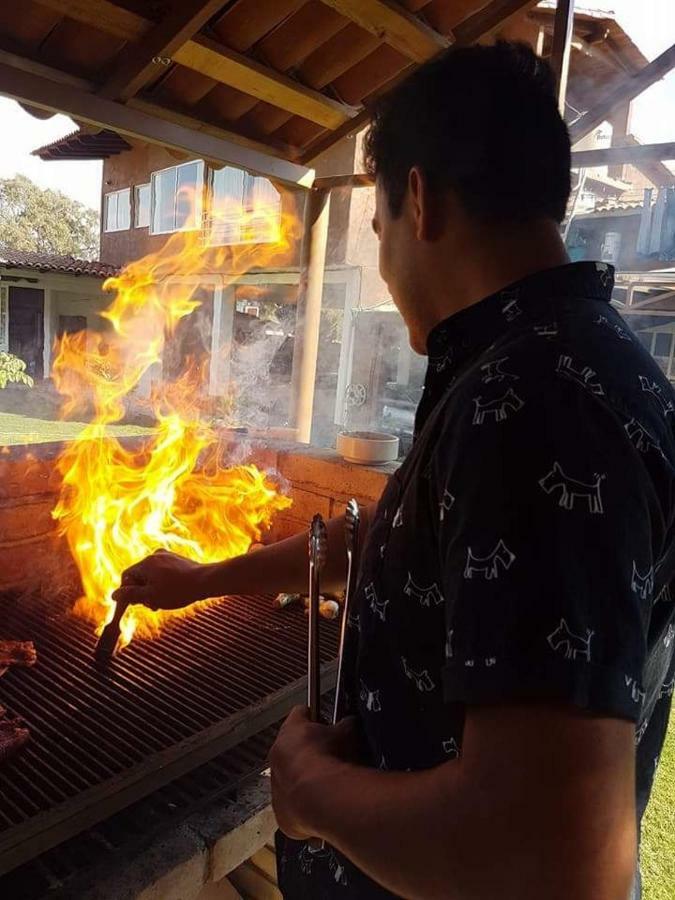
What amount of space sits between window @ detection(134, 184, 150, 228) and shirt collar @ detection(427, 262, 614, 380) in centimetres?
1582

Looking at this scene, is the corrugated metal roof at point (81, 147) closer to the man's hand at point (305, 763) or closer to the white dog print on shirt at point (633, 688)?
the man's hand at point (305, 763)

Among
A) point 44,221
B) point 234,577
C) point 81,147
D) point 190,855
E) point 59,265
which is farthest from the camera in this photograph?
point 44,221

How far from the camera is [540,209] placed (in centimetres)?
96

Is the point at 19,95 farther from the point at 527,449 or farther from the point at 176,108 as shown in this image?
the point at 527,449

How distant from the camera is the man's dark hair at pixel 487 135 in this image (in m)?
0.95

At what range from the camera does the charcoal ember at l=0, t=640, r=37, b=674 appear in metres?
2.29

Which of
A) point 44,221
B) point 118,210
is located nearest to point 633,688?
point 118,210

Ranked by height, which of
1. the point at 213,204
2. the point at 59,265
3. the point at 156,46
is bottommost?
the point at 156,46

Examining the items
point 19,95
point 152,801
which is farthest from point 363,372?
point 152,801

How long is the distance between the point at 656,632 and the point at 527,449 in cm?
44

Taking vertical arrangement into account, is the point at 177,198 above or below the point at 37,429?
above

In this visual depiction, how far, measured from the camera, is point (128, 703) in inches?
84.1

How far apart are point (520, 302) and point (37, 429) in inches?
507

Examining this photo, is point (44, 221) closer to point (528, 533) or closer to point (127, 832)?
point (127, 832)
